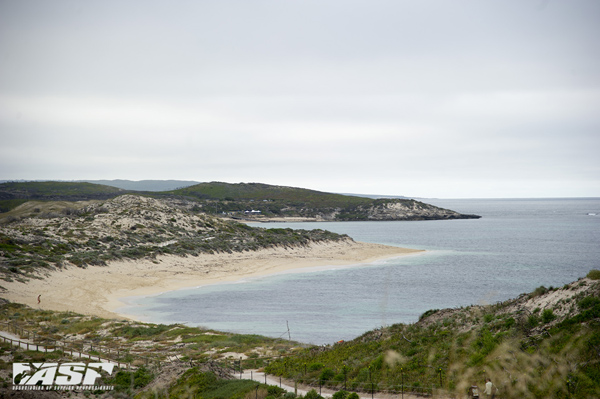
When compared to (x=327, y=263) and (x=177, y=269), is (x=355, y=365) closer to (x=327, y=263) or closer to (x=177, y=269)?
(x=177, y=269)

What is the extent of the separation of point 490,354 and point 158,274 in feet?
149

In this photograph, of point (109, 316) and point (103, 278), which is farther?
point (103, 278)

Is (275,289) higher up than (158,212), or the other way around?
(158,212)

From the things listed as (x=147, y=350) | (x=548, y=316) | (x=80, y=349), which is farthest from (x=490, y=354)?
(x=80, y=349)

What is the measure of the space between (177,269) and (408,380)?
4597 centimetres

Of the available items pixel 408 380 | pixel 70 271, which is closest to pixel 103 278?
pixel 70 271

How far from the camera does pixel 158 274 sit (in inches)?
2090

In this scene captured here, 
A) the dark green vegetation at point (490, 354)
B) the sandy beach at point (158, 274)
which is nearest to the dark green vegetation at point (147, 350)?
the dark green vegetation at point (490, 354)

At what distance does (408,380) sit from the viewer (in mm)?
15375

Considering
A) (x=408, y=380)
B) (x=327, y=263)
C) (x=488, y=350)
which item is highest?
(x=488, y=350)

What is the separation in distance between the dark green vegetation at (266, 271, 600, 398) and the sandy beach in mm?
23216

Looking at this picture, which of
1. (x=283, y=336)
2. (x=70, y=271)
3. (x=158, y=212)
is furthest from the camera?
(x=158, y=212)

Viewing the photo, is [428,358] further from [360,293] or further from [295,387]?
[360,293]

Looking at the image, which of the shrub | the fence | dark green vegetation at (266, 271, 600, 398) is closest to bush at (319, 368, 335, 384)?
dark green vegetation at (266, 271, 600, 398)
